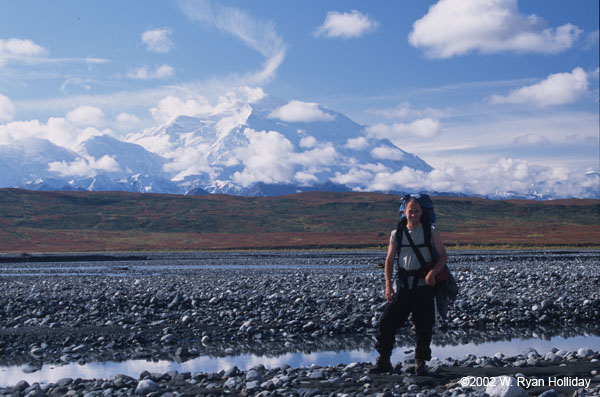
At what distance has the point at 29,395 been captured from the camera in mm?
9109

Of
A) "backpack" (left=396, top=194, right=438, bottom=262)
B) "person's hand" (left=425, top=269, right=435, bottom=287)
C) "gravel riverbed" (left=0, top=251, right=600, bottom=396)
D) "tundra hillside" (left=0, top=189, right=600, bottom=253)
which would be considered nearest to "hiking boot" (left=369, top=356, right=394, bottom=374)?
"gravel riverbed" (left=0, top=251, right=600, bottom=396)

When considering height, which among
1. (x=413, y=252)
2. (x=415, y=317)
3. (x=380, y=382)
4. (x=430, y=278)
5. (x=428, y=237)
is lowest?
(x=380, y=382)

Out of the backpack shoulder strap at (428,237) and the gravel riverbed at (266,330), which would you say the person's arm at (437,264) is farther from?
the gravel riverbed at (266,330)

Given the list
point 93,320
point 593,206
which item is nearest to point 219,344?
point 93,320

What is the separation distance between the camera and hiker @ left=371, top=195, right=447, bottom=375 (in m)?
8.98

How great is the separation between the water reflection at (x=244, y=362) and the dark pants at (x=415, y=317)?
2408 millimetres

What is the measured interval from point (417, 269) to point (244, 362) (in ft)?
15.7

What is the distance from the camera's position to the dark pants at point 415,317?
29.9 feet

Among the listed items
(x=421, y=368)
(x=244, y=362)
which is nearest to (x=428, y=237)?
(x=421, y=368)

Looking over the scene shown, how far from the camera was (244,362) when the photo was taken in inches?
480

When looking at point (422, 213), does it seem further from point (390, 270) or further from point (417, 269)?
point (390, 270)

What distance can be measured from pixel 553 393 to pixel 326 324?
27.4ft

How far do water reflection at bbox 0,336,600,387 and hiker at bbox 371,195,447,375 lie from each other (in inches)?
103

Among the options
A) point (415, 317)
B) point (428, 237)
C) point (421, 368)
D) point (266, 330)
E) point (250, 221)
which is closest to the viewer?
point (428, 237)
